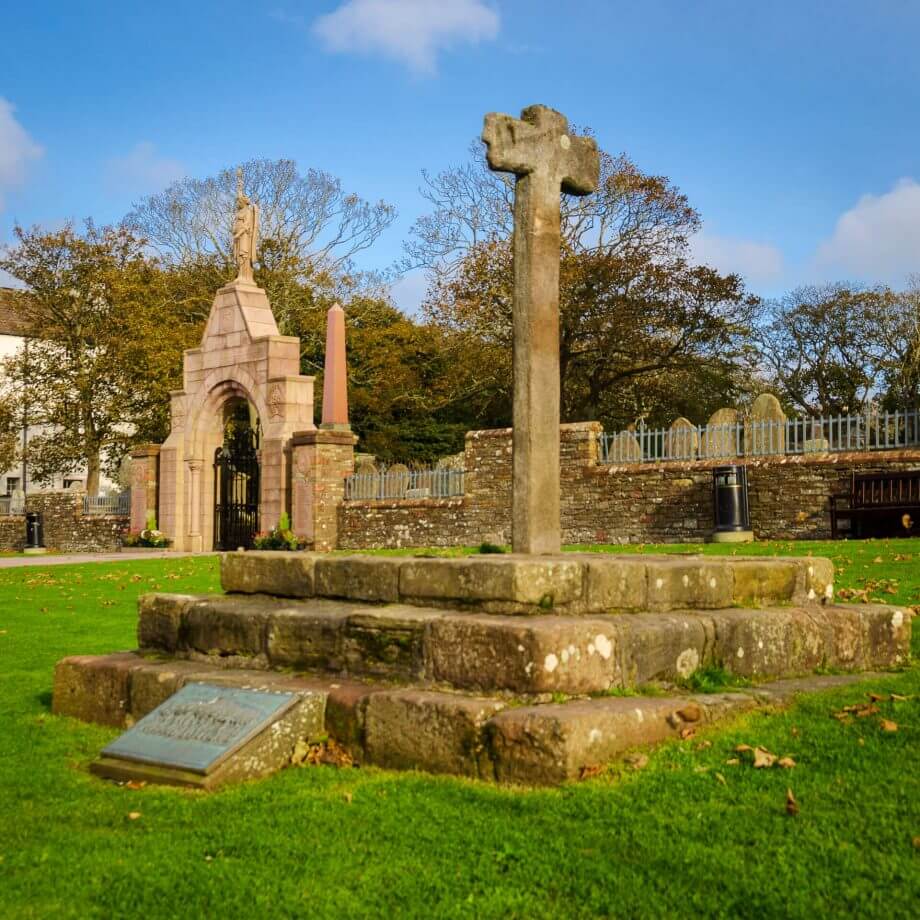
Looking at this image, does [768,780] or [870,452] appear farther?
[870,452]

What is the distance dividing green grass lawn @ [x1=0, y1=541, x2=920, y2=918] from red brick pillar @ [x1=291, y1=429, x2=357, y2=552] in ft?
56.8

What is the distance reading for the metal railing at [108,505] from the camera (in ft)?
96.9

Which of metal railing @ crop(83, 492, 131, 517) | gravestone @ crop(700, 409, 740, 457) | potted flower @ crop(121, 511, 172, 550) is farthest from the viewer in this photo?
metal railing @ crop(83, 492, 131, 517)

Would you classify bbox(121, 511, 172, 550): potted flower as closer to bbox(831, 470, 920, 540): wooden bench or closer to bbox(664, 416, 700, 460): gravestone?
bbox(664, 416, 700, 460): gravestone

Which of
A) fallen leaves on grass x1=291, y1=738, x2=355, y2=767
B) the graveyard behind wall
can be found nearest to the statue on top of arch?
the graveyard behind wall

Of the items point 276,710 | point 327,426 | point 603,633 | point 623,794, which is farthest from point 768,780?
point 327,426

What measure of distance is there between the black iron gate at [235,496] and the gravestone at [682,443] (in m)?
10.7

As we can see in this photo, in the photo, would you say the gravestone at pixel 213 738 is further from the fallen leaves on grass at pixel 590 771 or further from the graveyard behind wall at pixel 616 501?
the graveyard behind wall at pixel 616 501

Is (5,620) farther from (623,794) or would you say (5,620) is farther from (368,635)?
(623,794)

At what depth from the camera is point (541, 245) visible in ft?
22.5

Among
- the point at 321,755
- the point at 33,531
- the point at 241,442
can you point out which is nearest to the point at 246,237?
the point at 241,442

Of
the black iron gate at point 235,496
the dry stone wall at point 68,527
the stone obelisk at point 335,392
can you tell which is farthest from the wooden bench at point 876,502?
the dry stone wall at point 68,527

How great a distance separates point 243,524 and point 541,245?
19.9m

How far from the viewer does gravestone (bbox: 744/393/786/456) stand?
17516 mm
